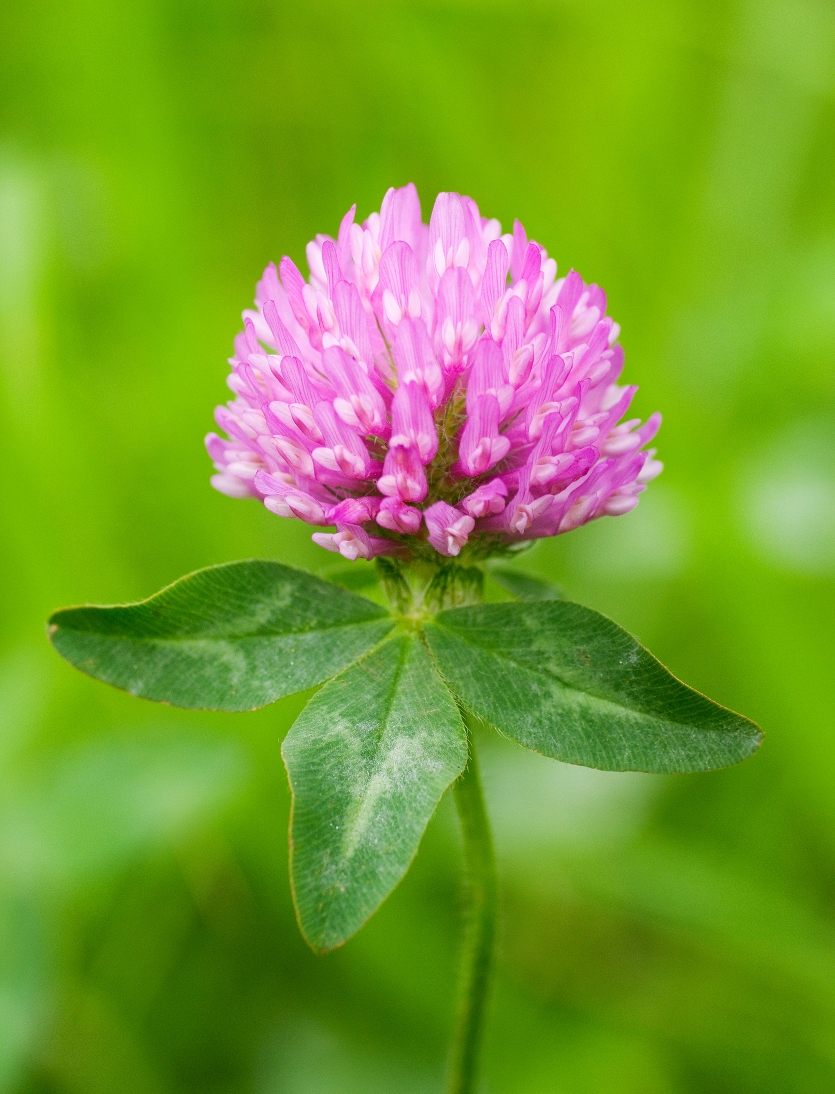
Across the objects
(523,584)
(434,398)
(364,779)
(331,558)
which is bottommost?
(331,558)

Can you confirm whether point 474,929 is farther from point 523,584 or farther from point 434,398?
point 434,398

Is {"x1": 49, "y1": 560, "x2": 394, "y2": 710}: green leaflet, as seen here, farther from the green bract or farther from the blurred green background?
the blurred green background

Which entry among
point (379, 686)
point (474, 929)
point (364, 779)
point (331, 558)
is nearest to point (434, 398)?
point (379, 686)

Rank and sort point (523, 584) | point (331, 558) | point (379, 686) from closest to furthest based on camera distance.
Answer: point (379, 686) → point (523, 584) → point (331, 558)

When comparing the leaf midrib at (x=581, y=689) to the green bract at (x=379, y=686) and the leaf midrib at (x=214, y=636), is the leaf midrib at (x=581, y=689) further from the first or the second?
the leaf midrib at (x=214, y=636)

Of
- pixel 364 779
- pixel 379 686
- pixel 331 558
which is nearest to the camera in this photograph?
pixel 364 779

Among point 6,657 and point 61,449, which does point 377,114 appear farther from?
point 6,657

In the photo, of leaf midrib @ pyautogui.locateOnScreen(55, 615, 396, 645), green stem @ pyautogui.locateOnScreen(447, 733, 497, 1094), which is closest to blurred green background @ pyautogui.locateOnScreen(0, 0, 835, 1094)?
green stem @ pyautogui.locateOnScreen(447, 733, 497, 1094)

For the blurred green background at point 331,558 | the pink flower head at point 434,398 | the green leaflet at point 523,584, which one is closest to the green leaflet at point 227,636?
the pink flower head at point 434,398
